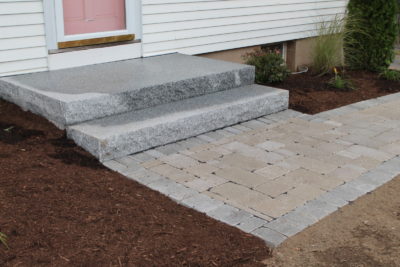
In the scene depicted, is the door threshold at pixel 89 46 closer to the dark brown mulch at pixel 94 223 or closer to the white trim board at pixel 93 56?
the white trim board at pixel 93 56

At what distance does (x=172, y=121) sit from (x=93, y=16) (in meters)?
2.00

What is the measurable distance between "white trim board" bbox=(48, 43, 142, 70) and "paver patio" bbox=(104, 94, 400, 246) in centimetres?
175

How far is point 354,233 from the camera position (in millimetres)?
3348

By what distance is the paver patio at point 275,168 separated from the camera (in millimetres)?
3562

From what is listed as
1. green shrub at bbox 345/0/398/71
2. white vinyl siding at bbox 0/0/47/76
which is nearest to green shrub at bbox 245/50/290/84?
green shrub at bbox 345/0/398/71

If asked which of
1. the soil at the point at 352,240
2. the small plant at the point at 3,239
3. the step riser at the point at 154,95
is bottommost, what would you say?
the soil at the point at 352,240

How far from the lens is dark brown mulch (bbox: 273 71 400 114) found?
624 cm

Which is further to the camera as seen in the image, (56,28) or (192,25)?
(192,25)

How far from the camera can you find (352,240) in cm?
326

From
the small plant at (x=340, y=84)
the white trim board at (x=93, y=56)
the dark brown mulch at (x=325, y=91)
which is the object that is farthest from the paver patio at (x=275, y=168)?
the white trim board at (x=93, y=56)

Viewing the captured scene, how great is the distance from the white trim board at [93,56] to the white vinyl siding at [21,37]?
163 millimetres

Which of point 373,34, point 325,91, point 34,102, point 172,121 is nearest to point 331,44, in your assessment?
point 373,34

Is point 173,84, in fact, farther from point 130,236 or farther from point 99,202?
point 130,236

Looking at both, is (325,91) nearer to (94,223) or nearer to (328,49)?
(328,49)
